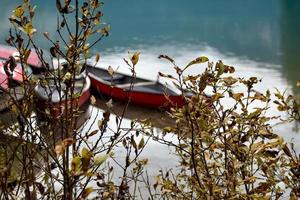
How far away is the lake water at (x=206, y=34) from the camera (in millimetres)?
12992

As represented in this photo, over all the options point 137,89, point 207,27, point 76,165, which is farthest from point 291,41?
point 76,165

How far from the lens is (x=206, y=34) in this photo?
61.6ft

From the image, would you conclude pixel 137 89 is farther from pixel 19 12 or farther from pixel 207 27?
pixel 207 27

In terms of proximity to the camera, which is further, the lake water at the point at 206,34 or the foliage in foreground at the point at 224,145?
the lake water at the point at 206,34

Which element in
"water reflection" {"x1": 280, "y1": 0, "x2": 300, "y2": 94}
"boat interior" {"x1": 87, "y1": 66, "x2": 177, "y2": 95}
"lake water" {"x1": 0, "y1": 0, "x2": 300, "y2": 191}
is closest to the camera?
"boat interior" {"x1": 87, "y1": 66, "x2": 177, "y2": 95}

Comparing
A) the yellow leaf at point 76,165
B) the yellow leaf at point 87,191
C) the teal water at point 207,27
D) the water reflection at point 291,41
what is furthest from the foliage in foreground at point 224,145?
the teal water at point 207,27

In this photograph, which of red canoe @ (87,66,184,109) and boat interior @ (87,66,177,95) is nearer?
red canoe @ (87,66,184,109)

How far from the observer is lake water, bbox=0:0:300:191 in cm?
1299

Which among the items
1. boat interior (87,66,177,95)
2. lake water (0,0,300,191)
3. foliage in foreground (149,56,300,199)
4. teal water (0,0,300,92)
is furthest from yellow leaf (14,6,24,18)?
teal water (0,0,300,92)

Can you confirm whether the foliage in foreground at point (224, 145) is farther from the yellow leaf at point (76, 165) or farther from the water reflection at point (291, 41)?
the water reflection at point (291, 41)

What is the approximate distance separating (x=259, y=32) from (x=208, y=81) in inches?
699

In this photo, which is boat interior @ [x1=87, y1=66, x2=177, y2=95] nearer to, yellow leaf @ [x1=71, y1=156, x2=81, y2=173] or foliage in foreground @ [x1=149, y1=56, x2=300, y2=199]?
foliage in foreground @ [x1=149, y1=56, x2=300, y2=199]

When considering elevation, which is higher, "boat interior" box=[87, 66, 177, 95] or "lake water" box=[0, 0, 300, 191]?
"lake water" box=[0, 0, 300, 191]

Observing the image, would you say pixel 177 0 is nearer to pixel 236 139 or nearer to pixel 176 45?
pixel 176 45
